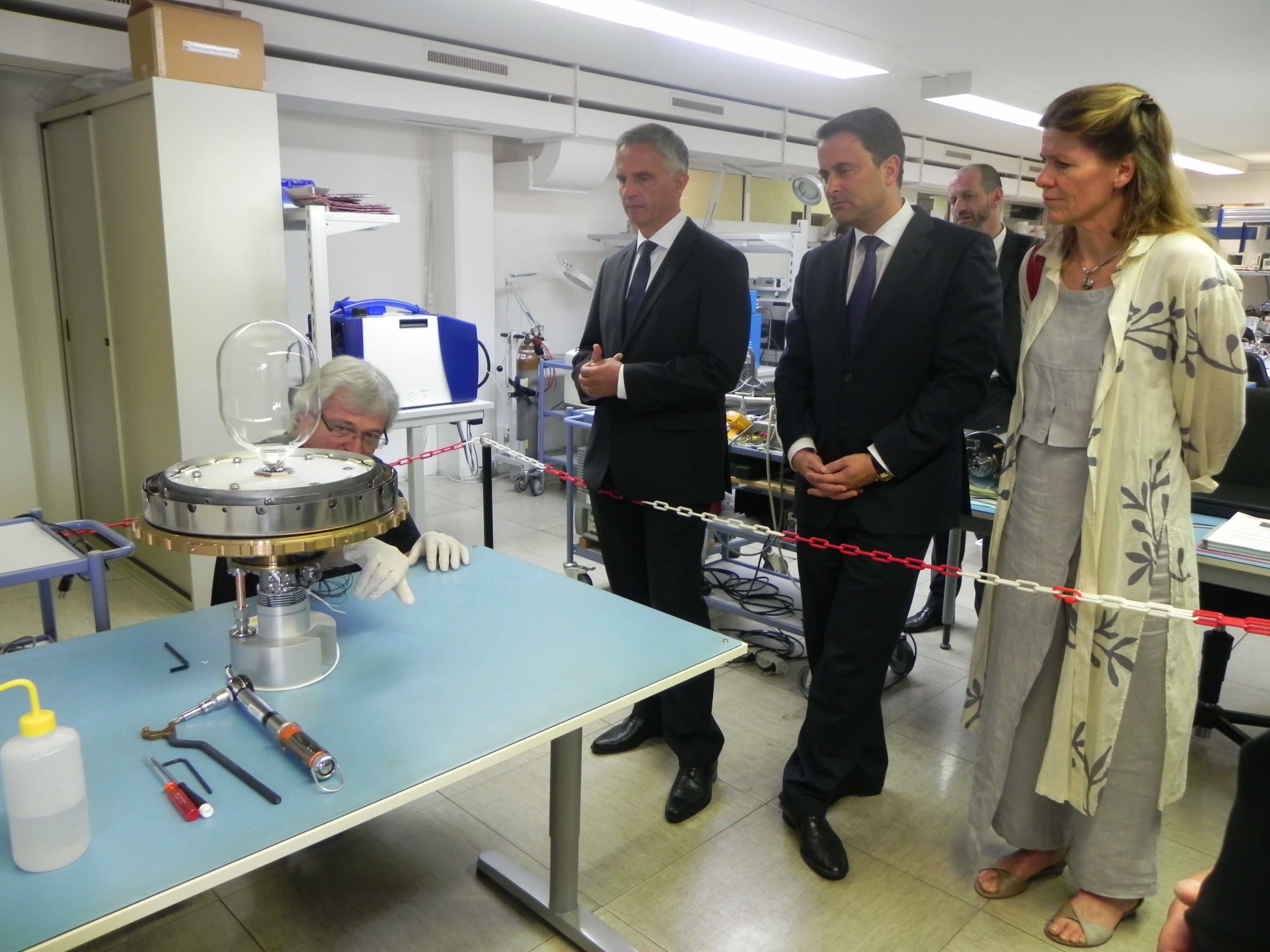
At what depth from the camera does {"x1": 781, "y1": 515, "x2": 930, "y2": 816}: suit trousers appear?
197 centimetres

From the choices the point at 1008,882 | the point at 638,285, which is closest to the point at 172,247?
the point at 638,285

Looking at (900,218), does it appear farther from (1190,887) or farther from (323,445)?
(1190,887)

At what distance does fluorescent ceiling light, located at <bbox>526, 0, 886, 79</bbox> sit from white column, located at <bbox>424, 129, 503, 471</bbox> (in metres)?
1.58

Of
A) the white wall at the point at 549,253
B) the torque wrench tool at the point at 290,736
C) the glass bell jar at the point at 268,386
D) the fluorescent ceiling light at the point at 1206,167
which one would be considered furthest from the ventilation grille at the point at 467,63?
the fluorescent ceiling light at the point at 1206,167

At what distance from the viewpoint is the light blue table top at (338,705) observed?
0.95m

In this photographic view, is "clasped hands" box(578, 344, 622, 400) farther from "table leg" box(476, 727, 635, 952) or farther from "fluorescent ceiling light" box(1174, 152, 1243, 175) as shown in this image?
"fluorescent ceiling light" box(1174, 152, 1243, 175)

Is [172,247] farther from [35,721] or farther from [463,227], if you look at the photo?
[35,721]

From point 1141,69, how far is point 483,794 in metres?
5.74

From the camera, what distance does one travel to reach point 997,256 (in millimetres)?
2633

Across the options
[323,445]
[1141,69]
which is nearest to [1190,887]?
[323,445]

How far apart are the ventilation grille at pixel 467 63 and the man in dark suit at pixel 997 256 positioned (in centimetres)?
278

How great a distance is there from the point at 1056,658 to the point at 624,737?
47.1 inches

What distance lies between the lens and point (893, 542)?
196 cm

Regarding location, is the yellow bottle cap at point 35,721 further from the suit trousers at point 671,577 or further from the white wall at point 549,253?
the white wall at point 549,253
